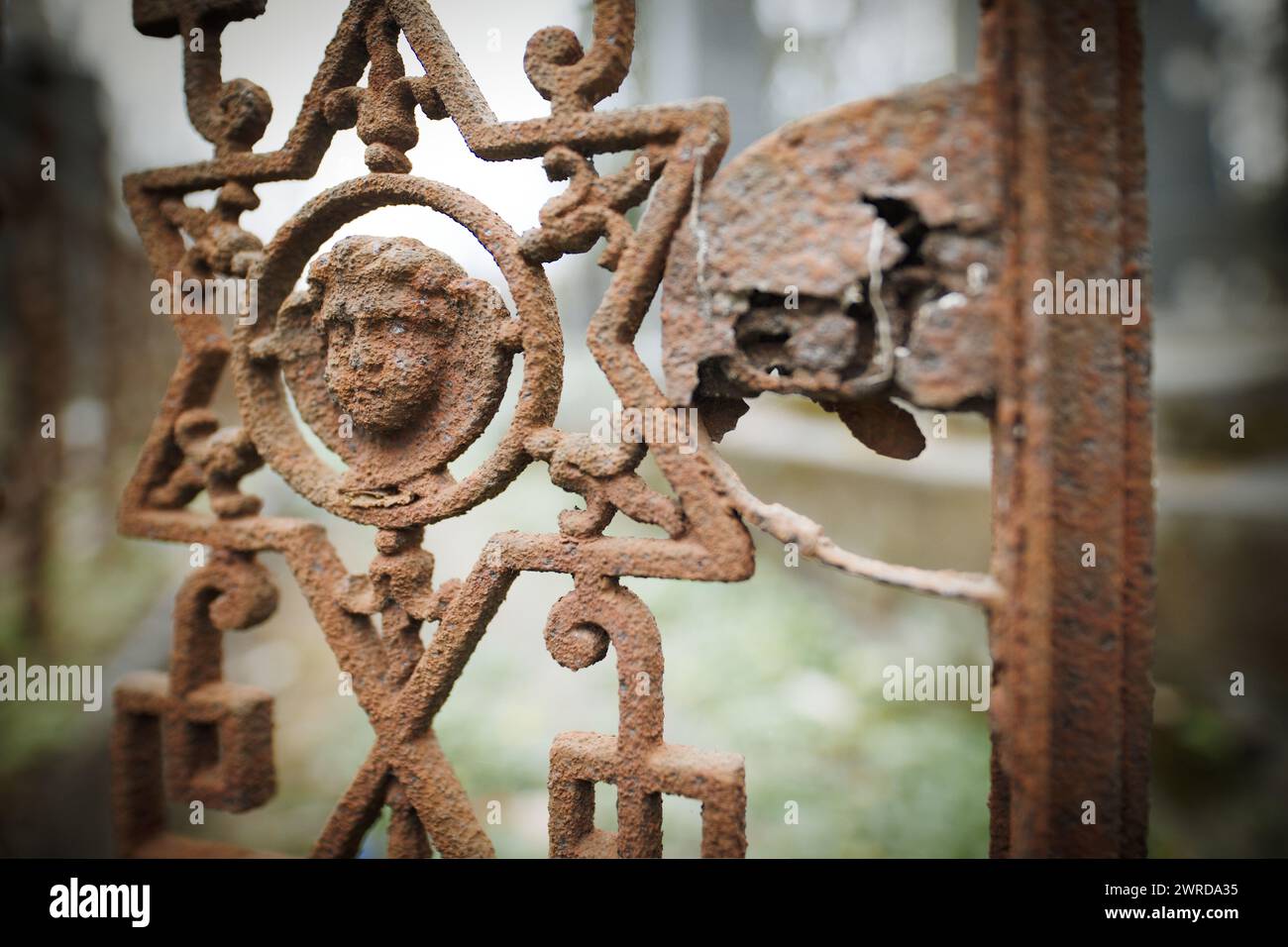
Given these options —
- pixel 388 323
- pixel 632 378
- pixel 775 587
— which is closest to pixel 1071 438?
pixel 632 378

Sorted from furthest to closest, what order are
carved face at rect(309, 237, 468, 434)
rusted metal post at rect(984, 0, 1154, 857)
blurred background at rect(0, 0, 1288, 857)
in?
blurred background at rect(0, 0, 1288, 857) < carved face at rect(309, 237, 468, 434) < rusted metal post at rect(984, 0, 1154, 857)

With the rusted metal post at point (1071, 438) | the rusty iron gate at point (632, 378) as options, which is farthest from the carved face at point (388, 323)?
the rusted metal post at point (1071, 438)

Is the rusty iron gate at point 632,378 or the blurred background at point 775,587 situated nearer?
the rusty iron gate at point 632,378

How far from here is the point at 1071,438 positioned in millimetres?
1063

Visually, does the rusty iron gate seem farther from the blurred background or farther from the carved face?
the blurred background

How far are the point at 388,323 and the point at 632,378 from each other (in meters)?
0.52

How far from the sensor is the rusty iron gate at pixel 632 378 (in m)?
1.06

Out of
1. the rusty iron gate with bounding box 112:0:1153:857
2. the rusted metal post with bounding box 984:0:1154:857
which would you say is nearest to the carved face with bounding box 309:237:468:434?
the rusty iron gate with bounding box 112:0:1153:857

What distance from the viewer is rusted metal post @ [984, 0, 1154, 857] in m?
1.03

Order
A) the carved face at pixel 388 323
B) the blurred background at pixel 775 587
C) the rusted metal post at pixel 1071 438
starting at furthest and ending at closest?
the blurred background at pixel 775 587 < the carved face at pixel 388 323 < the rusted metal post at pixel 1071 438

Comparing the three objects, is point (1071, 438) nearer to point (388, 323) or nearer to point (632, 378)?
point (632, 378)

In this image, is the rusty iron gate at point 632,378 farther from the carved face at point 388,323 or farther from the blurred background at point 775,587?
the blurred background at point 775,587

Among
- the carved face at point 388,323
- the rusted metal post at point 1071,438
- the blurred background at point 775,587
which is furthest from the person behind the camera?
the blurred background at point 775,587

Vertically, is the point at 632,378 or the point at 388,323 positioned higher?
the point at 388,323
